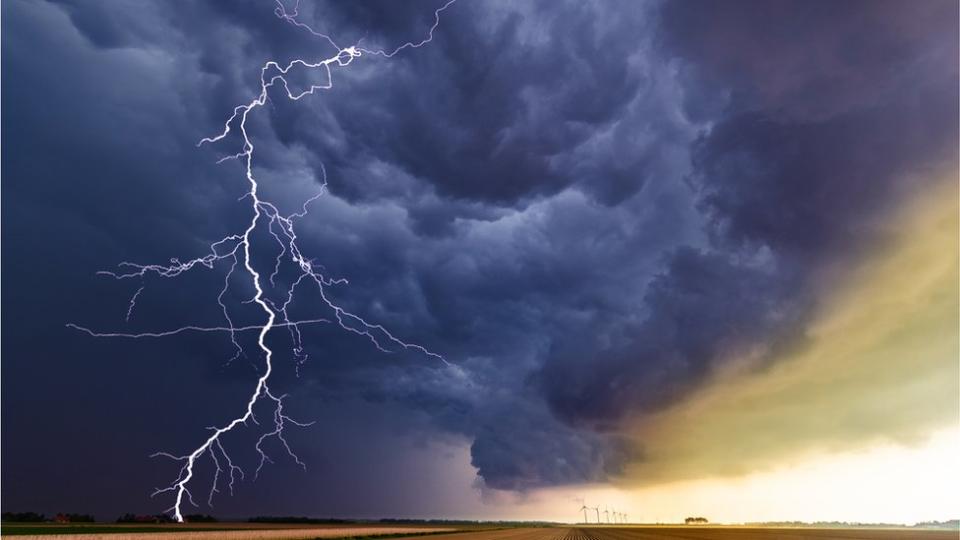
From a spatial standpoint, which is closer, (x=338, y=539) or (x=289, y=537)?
(x=289, y=537)

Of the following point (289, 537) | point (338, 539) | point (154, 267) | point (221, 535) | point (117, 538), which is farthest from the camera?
point (338, 539)

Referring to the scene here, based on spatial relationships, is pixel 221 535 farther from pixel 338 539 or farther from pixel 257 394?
pixel 257 394

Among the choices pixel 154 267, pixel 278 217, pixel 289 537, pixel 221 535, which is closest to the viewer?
pixel 154 267

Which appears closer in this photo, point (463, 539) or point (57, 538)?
point (57, 538)

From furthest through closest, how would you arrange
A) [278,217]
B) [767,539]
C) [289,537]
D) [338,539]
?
[767,539] → [338,539] → [289,537] → [278,217]

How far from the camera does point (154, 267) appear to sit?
34844mm

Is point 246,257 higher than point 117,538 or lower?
higher

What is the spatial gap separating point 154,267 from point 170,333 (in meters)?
3.80

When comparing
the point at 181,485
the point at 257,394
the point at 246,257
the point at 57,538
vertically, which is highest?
the point at 246,257

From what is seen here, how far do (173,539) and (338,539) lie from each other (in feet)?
69.7

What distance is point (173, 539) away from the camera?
49.7 m

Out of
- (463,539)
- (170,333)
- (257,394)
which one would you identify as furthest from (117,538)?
(463,539)

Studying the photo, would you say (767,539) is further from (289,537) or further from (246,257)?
(246,257)

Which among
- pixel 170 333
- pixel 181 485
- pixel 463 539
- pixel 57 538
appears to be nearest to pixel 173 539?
pixel 57 538
